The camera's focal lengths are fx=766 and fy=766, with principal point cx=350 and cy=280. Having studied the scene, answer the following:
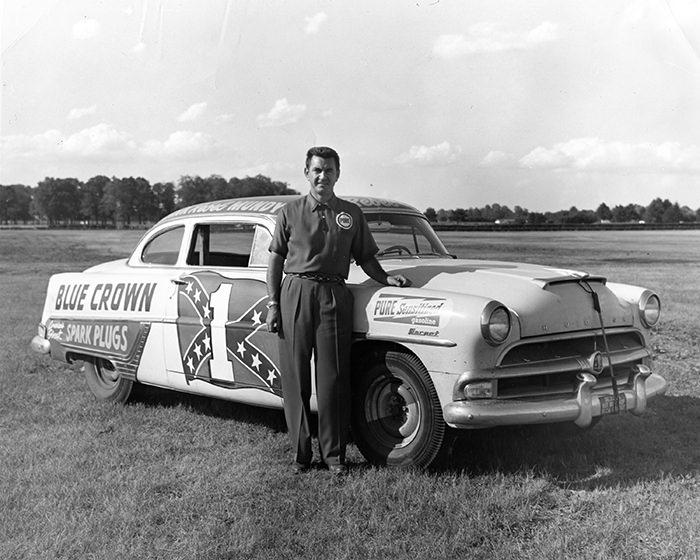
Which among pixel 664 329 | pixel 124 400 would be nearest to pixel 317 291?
pixel 124 400

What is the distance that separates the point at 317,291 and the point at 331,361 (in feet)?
1.37

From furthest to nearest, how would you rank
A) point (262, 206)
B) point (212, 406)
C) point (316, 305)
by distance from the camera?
point (212, 406) → point (262, 206) → point (316, 305)

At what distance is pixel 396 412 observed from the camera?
4.58 meters

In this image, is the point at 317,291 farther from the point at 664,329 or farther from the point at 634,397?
the point at 664,329

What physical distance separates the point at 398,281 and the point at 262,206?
4.48 ft

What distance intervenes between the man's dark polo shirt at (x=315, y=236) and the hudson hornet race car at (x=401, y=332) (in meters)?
0.33

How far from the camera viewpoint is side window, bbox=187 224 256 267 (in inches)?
224

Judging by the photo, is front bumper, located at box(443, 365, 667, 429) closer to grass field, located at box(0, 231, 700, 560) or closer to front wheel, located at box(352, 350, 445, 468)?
front wheel, located at box(352, 350, 445, 468)

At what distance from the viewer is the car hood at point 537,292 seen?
14.2 feet

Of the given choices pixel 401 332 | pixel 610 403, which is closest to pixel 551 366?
pixel 610 403

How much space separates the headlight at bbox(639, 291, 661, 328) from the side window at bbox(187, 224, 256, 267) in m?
2.75

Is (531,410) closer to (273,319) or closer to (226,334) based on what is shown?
(273,319)

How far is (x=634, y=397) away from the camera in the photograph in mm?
4598

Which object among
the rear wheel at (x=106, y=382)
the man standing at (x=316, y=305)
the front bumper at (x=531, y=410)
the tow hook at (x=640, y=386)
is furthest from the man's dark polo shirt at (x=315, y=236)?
the rear wheel at (x=106, y=382)
